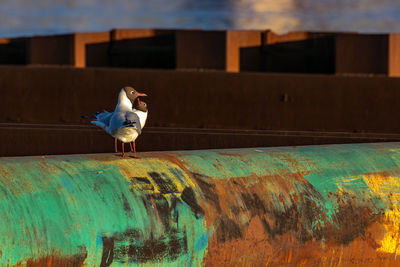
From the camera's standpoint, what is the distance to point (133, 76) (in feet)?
28.7

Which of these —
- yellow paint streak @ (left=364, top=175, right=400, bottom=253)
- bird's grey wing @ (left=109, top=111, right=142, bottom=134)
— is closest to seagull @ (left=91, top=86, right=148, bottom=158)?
bird's grey wing @ (left=109, top=111, right=142, bottom=134)

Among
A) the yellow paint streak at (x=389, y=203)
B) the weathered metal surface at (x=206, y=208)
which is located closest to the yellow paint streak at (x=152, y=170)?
the weathered metal surface at (x=206, y=208)

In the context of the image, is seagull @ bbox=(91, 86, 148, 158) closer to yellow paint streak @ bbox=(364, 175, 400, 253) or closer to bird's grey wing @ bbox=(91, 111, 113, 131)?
bird's grey wing @ bbox=(91, 111, 113, 131)

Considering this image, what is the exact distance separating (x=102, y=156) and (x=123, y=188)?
47 cm

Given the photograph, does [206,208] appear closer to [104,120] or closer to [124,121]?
[124,121]

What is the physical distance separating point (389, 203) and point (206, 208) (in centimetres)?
154

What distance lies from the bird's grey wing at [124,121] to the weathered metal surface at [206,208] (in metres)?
0.21

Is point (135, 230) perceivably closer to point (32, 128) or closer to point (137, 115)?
point (137, 115)

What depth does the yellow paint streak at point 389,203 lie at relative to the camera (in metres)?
4.54

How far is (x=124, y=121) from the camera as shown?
4.16m

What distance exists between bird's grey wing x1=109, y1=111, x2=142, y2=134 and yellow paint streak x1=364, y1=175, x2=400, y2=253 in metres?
1.68

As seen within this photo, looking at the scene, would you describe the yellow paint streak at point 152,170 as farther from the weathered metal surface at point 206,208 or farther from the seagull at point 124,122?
the seagull at point 124,122

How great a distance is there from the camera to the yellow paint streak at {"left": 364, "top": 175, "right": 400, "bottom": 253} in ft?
14.9

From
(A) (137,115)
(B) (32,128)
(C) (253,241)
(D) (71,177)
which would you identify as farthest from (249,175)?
(B) (32,128)
